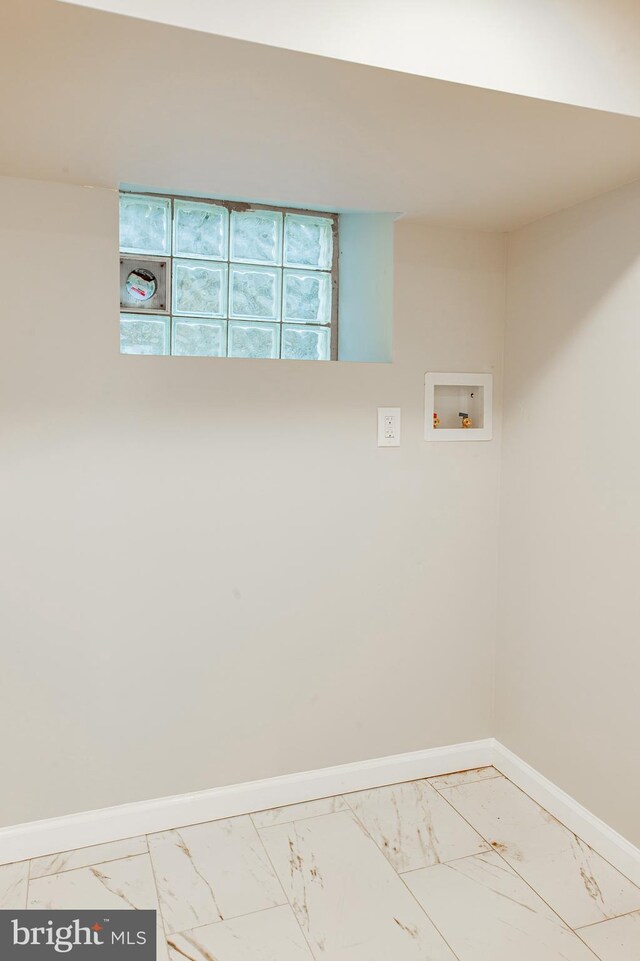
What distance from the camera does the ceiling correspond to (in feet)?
4.01

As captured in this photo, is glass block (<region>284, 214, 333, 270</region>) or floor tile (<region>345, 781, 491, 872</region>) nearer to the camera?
floor tile (<region>345, 781, 491, 872</region>)

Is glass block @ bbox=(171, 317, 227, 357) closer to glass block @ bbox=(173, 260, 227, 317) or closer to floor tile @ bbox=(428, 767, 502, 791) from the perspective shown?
glass block @ bbox=(173, 260, 227, 317)

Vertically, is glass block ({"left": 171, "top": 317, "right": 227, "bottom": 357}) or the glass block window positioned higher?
the glass block window

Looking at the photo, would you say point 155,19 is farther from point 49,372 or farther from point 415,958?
point 415,958

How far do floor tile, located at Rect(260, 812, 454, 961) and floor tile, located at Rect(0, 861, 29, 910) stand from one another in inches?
25.5

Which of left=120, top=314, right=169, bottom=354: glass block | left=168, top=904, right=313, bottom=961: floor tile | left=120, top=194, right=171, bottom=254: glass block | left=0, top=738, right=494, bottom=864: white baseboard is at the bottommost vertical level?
left=168, top=904, right=313, bottom=961: floor tile

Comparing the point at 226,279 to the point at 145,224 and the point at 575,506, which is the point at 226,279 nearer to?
the point at 145,224

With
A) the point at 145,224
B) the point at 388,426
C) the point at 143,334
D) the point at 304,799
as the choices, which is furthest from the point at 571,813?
the point at 145,224

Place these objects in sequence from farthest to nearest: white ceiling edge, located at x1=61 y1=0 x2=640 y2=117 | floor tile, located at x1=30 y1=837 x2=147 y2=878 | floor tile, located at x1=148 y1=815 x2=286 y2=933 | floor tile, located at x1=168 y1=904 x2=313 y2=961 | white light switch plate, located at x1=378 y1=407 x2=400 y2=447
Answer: white light switch plate, located at x1=378 y1=407 x2=400 y2=447 → floor tile, located at x1=30 y1=837 x2=147 y2=878 → floor tile, located at x1=148 y1=815 x2=286 y2=933 → floor tile, located at x1=168 y1=904 x2=313 y2=961 → white ceiling edge, located at x1=61 y1=0 x2=640 y2=117

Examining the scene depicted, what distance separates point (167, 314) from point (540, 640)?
5.22 ft

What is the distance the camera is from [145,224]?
2.22m

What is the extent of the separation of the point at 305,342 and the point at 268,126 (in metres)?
0.98

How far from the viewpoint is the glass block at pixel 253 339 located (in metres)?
2.34

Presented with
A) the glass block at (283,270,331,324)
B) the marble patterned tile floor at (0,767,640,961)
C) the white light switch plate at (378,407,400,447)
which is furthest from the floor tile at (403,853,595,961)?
the glass block at (283,270,331,324)
